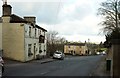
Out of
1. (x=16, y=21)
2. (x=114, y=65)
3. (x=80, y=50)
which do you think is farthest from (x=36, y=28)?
(x=80, y=50)

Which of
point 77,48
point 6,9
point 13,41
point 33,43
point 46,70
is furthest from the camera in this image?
point 77,48

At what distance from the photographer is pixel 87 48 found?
544 feet

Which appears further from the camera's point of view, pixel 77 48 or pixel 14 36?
pixel 77 48

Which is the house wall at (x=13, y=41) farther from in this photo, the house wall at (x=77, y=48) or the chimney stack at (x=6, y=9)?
the house wall at (x=77, y=48)

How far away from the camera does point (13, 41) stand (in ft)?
158

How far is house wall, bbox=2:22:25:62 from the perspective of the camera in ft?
156

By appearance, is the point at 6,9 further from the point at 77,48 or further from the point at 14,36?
the point at 77,48

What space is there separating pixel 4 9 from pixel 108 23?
960 inches

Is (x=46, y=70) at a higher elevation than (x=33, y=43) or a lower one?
lower

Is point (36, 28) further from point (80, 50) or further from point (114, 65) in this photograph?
point (80, 50)

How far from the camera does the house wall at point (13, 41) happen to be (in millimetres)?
47562

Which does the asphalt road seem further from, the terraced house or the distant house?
the distant house

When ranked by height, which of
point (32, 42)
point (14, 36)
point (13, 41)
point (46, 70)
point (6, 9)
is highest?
point (6, 9)

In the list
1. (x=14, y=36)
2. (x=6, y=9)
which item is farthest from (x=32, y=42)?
(x=6, y=9)
